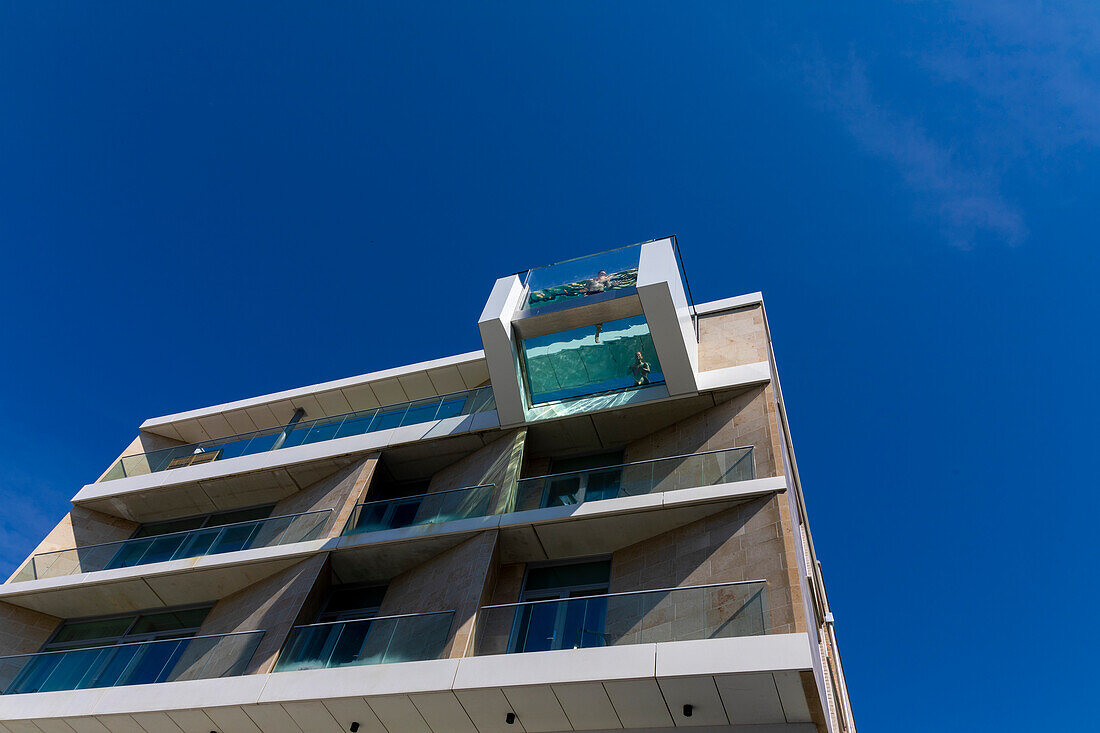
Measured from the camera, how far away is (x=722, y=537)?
11469mm

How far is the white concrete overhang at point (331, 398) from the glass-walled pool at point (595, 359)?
409 centimetres

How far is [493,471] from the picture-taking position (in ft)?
48.0

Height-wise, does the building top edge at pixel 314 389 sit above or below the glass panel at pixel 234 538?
above

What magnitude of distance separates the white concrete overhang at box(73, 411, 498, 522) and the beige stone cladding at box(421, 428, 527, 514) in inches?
14.8

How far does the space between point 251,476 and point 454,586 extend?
767cm

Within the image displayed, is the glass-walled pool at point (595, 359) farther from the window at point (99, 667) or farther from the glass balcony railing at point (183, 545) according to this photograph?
the window at point (99, 667)

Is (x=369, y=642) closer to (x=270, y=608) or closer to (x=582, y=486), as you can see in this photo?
(x=270, y=608)

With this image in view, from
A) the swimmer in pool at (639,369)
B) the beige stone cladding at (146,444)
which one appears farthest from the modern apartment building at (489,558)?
the beige stone cladding at (146,444)

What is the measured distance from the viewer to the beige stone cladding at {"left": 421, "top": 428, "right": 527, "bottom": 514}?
13742mm

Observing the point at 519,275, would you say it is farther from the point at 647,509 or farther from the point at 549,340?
the point at 647,509

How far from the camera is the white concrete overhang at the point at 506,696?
892cm

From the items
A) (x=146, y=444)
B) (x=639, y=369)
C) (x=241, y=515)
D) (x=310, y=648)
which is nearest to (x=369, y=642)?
(x=310, y=648)

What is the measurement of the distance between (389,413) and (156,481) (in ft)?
20.6

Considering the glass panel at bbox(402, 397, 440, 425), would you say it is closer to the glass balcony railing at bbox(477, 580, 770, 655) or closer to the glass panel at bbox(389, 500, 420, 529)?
the glass panel at bbox(389, 500, 420, 529)
